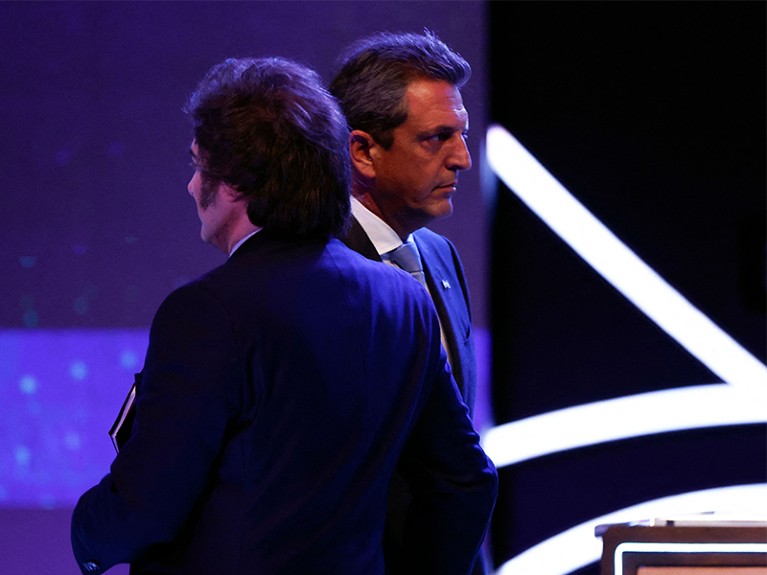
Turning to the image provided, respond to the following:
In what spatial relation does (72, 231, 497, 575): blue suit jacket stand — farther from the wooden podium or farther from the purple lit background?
the purple lit background

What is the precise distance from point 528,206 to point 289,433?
212cm

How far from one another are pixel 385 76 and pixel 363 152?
149mm

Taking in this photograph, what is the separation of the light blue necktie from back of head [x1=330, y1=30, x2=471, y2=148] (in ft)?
0.65

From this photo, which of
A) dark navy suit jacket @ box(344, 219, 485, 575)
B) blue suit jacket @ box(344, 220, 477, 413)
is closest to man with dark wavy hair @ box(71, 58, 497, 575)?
dark navy suit jacket @ box(344, 219, 485, 575)

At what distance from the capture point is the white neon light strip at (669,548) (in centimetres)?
168

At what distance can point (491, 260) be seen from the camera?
3.34 meters

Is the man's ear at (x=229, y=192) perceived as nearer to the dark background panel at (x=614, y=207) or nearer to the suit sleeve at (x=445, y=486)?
the suit sleeve at (x=445, y=486)

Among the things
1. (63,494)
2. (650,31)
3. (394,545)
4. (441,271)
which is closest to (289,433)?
(394,545)

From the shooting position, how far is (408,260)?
194 centimetres

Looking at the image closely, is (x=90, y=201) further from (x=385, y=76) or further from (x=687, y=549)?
(x=687, y=549)

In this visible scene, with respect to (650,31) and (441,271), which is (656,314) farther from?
(441,271)

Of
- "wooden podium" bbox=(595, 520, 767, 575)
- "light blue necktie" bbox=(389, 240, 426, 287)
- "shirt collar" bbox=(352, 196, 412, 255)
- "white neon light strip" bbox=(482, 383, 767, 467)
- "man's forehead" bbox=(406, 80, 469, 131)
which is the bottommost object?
"wooden podium" bbox=(595, 520, 767, 575)

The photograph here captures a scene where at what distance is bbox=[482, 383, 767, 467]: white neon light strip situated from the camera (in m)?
3.28

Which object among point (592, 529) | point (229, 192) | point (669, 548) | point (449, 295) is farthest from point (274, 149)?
point (592, 529)
